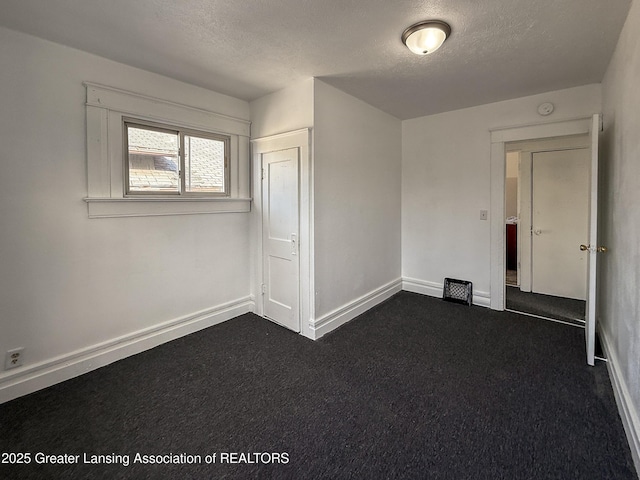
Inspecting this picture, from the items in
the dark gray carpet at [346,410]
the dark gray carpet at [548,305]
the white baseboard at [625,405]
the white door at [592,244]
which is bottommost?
the dark gray carpet at [346,410]

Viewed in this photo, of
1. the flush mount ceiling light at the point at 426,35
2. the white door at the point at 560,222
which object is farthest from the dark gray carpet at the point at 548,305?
the flush mount ceiling light at the point at 426,35

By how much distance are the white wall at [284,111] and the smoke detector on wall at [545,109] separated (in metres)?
2.49

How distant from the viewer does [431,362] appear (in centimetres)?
257

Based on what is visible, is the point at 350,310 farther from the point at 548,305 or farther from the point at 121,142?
the point at 121,142

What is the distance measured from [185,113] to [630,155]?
11.4 ft

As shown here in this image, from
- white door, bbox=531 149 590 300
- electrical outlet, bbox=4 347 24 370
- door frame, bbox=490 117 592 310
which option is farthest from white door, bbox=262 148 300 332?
white door, bbox=531 149 590 300

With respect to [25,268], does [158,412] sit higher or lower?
lower

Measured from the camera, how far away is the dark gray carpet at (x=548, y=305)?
11.5 feet

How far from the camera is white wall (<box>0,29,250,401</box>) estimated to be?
83.3 inches

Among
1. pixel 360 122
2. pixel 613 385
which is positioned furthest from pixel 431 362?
pixel 360 122

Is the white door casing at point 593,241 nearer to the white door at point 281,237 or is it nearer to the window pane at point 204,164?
the white door at point 281,237

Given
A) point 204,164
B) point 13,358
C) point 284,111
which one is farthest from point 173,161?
point 13,358

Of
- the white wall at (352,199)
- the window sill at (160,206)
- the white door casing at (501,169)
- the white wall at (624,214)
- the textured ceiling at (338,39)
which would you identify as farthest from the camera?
the white door casing at (501,169)

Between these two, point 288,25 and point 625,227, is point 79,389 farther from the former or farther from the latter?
point 625,227
